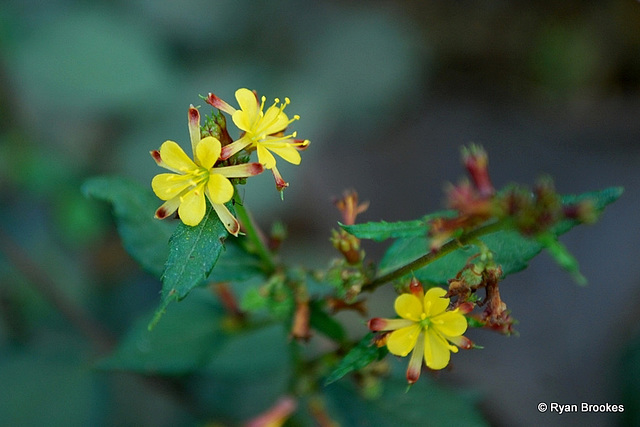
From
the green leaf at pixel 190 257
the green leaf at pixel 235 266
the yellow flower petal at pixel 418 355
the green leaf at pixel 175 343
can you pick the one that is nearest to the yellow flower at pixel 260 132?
the green leaf at pixel 190 257

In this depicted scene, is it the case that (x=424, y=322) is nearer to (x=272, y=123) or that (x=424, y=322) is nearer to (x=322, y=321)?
(x=322, y=321)

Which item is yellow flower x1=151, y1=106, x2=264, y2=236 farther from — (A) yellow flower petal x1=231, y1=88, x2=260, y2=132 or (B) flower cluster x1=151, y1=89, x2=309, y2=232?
(A) yellow flower petal x1=231, y1=88, x2=260, y2=132

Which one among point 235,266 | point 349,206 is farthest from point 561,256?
point 235,266

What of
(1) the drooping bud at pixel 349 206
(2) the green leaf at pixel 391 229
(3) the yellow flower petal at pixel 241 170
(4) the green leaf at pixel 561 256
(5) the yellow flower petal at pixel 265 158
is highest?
(1) the drooping bud at pixel 349 206

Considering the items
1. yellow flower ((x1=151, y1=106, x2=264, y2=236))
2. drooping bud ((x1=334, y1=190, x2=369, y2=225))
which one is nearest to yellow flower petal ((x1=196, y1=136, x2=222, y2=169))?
yellow flower ((x1=151, y1=106, x2=264, y2=236))

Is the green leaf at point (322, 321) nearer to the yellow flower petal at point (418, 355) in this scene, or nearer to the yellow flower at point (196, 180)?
the yellow flower petal at point (418, 355)

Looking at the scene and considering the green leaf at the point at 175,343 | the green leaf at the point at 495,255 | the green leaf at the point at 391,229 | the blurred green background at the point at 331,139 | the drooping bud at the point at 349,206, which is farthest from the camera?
the blurred green background at the point at 331,139
